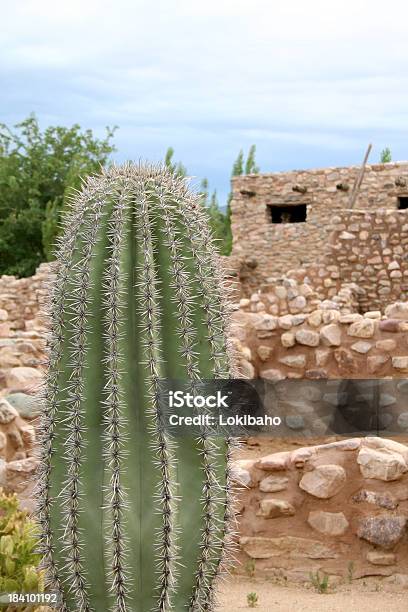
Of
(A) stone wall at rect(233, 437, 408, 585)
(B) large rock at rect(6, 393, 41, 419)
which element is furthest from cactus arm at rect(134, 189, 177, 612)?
(B) large rock at rect(6, 393, 41, 419)

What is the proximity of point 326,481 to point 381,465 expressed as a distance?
29 centimetres

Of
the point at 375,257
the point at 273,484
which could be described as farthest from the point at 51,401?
the point at 375,257

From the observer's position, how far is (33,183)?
82.7 feet

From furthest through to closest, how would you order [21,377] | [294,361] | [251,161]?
[251,161]
[294,361]
[21,377]

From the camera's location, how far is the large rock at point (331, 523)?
4.33 m

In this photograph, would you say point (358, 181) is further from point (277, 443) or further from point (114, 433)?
point (114, 433)

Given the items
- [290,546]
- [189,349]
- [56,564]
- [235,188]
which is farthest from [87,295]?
[235,188]

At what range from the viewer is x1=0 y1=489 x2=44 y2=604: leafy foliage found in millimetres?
3082

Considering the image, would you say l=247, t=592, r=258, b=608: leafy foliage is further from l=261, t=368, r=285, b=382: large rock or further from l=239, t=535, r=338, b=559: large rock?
l=261, t=368, r=285, b=382: large rock

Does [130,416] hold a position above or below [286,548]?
above

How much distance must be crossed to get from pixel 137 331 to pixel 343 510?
6.47 ft

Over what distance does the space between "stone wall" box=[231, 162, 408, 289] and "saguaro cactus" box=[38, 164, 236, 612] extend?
560 inches

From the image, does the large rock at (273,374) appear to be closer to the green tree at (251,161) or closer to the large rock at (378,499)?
the large rock at (378,499)

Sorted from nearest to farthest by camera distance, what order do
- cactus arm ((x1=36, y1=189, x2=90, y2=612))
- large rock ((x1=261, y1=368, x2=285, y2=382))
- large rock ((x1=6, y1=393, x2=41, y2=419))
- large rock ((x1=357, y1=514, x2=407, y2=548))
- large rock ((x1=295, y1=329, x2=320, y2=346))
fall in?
cactus arm ((x1=36, y1=189, x2=90, y2=612))
large rock ((x1=357, y1=514, x2=407, y2=548))
large rock ((x1=6, y1=393, x2=41, y2=419))
large rock ((x1=295, y1=329, x2=320, y2=346))
large rock ((x1=261, y1=368, x2=285, y2=382))
